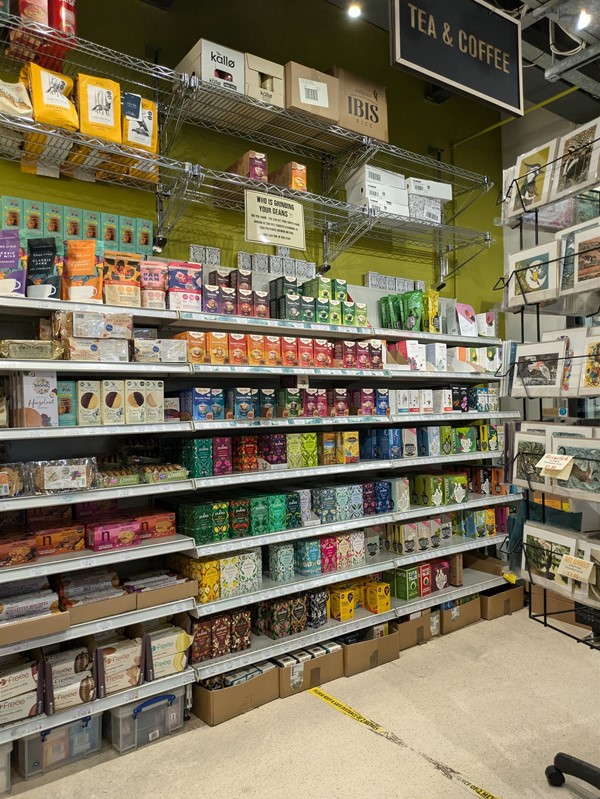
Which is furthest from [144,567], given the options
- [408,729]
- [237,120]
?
[237,120]

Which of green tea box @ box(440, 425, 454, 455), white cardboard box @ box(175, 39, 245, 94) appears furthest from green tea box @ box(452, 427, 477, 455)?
white cardboard box @ box(175, 39, 245, 94)

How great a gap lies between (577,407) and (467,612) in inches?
99.6

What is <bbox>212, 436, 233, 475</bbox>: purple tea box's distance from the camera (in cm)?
312

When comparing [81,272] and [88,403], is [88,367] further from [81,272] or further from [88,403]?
[81,272]

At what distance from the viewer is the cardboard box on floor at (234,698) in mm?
2902

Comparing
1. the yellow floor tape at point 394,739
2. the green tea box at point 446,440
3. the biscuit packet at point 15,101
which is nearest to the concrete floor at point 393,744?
the yellow floor tape at point 394,739

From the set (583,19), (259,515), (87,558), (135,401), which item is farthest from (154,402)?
(583,19)

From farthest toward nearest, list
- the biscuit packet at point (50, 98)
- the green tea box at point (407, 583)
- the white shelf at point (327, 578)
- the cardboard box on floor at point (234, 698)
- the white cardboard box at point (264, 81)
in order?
the green tea box at point (407, 583), the white cardboard box at point (264, 81), the white shelf at point (327, 578), the cardboard box on floor at point (234, 698), the biscuit packet at point (50, 98)

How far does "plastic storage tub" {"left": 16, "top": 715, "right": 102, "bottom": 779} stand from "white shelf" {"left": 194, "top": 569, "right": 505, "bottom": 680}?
0.54 meters

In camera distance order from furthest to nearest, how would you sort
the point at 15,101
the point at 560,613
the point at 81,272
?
the point at 81,272, the point at 15,101, the point at 560,613

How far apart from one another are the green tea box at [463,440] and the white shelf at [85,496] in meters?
2.23

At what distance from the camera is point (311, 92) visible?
3480mm

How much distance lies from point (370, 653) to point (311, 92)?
3.43 metres

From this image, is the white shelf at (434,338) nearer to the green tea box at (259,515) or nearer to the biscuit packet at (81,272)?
the green tea box at (259,515)
